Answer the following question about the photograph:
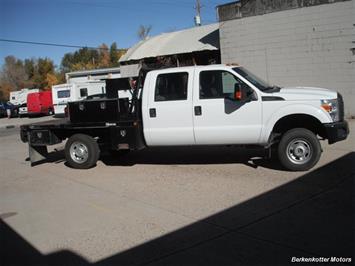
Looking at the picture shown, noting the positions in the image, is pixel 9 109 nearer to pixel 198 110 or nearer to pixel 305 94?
pixel 198 110

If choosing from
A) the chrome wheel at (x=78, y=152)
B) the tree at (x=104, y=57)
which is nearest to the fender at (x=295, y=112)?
the chrome wheel at (x=78, y=152)

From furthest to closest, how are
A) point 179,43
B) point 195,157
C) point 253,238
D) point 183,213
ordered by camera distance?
point 179,43 < point 195,157 < point 183,213 < point 253,238

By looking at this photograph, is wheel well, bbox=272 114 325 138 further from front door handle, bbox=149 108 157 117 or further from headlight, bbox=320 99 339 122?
front door handle, bbox=149 108 157 117

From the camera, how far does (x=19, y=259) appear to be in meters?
5.27

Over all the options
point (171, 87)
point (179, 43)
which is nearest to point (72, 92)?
point (179, 43)

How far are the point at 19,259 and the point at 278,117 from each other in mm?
5030

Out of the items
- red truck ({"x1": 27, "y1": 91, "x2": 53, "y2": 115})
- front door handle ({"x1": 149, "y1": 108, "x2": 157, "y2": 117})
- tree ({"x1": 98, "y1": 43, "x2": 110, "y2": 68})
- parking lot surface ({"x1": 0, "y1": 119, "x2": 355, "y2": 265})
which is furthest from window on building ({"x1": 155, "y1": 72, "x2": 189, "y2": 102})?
tree ({"x1": 98, "y1": 43, "x2": 110, "y2": 68})

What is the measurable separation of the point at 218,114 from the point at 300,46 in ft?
27.8

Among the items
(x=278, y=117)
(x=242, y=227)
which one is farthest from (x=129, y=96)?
(x=242, y=227)

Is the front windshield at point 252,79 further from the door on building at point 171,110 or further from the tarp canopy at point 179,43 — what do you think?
the tarp canopy at point 179,43

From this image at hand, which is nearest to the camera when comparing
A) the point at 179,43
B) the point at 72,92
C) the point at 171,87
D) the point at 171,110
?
the point at 171,110

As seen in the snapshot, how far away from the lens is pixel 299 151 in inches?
324

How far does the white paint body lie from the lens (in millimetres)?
8195

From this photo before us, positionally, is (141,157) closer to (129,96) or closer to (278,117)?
(129,96)
